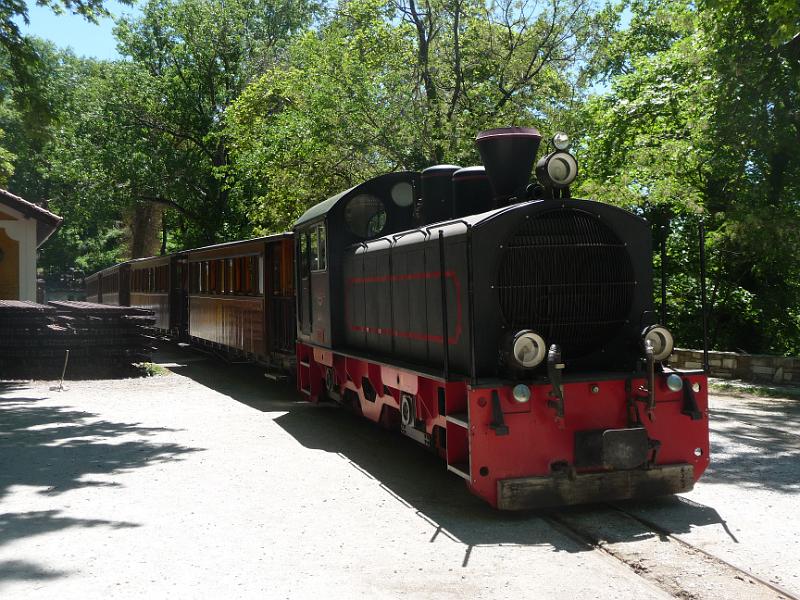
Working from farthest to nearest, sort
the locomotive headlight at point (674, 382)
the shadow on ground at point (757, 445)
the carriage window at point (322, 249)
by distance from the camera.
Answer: the carriage window at point (322, 249), the shadow on ground at point (757, 445), the locomotive headlight at point (674, 382)

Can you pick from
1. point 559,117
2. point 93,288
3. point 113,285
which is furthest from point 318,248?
point 93,288

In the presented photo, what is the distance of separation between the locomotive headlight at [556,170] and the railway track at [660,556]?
105 inches

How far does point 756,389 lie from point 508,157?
349 inches

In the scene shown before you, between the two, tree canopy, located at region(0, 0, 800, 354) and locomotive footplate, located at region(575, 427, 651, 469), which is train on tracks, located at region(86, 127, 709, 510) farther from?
tree canopy, located at region(0, 0, 800, 354)

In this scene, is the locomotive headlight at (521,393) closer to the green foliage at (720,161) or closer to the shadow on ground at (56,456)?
the shadow on ground at (56,456)

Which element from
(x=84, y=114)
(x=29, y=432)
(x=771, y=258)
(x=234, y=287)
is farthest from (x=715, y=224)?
(x=84, y=114)

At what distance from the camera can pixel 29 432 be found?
9992mm

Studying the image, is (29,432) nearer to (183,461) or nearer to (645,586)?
(183,461)

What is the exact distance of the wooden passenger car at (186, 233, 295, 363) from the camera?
1362 centimetres

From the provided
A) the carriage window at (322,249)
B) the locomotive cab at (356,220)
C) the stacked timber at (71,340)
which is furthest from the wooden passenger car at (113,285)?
the locomotive cab at (356,220)

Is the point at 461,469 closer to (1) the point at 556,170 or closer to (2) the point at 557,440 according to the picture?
(2) the point at 557,440

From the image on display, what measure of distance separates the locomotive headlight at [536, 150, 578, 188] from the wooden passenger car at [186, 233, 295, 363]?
277 inches

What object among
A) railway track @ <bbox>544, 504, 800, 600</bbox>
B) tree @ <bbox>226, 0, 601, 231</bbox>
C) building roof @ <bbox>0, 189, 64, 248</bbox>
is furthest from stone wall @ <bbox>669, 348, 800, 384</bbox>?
building roof @ <bbox>0, 189, 64, 248</bbox>

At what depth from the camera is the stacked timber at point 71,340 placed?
53.0 ft
